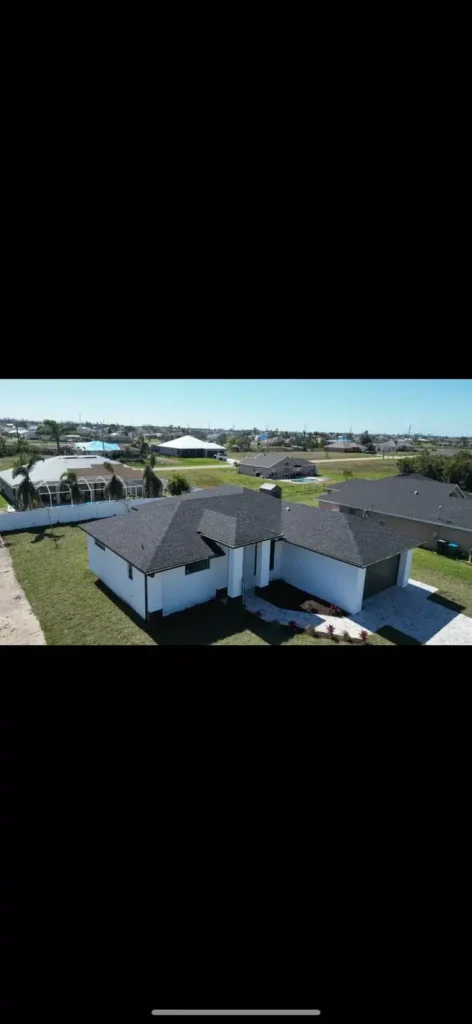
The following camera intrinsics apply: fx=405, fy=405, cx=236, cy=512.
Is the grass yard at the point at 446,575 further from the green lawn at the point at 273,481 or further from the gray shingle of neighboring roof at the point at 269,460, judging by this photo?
the gray shingle of neighboring roof at the point at 269,460

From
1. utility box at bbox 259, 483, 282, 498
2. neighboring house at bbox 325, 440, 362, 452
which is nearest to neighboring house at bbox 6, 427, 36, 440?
utility box at bbox 259, 483, 282, 498

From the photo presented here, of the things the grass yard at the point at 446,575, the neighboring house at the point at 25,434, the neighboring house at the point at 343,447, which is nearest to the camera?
the grass yard at the point at 446,575

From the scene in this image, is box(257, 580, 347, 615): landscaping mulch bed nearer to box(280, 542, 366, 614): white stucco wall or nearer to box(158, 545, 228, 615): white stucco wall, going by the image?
box(280, 542, 366, 614): white stucco wall

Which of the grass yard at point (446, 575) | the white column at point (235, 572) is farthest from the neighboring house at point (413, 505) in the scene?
the white column at point (235, 572)

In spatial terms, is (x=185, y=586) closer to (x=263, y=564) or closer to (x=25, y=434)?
(x=263, y=564)

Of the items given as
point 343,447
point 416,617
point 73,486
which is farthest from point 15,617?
point 343,447
